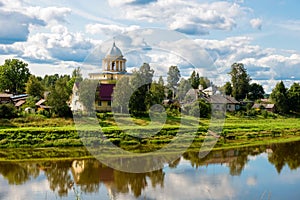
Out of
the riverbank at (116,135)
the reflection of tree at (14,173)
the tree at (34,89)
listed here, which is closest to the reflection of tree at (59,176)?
the reflection of tree at (14,173)

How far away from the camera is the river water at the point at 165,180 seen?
1483 cm

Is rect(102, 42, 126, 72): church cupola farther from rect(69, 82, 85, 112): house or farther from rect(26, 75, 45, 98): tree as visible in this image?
rect(26, 75, 45, 98): tree

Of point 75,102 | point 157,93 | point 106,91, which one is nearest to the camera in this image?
Result: point 157,93

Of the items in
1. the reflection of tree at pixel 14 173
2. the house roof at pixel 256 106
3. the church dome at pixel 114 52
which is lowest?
the reflection of tree at pixel 14 173

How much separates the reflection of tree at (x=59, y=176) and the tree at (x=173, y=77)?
11.3m

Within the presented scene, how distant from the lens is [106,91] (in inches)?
1335

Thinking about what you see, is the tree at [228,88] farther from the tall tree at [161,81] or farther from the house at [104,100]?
the house at [104,100]

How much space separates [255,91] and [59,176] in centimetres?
4392

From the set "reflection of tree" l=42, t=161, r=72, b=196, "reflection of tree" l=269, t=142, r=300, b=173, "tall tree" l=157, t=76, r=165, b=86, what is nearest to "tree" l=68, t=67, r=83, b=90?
"tall tree" l=157, t=76, r=165, b=86

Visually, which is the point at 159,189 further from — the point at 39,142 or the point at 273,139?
the point at 273,139

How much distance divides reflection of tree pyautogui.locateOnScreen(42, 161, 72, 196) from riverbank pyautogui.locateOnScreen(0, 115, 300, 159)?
106 inches

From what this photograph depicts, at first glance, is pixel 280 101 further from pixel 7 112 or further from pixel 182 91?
pixel 7 112

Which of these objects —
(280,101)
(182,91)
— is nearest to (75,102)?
(182,91)

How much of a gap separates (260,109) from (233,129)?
1353cm
